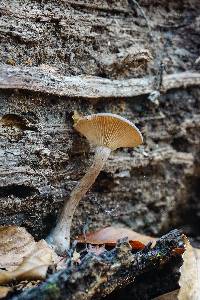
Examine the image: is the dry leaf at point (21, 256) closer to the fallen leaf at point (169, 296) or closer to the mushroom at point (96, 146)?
the mushroom at point (96, 146)

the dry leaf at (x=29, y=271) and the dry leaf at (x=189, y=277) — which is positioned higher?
the dry leaf at (x=29, y=271)

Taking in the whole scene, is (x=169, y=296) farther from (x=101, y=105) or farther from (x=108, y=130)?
(x=101, y=105)

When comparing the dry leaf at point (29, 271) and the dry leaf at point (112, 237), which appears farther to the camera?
the dry leaf at point (112, 237)

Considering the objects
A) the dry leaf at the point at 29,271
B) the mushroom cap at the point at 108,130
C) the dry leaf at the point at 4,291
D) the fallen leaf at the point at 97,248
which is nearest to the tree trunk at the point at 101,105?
the mushroom cap at the point at 108,130

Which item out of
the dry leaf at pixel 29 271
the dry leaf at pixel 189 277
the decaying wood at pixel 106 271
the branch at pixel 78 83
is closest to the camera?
the decaying wood at pixel 106 271

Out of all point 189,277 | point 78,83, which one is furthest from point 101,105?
point 189,277

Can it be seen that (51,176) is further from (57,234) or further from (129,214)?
(129,214)

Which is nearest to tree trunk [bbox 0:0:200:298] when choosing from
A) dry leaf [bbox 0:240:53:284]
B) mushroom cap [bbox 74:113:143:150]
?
mushroom cap [bbox 74:113:143:150]
